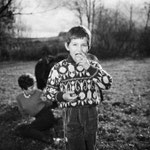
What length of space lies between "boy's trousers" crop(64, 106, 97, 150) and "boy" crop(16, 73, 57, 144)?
5.17 feet

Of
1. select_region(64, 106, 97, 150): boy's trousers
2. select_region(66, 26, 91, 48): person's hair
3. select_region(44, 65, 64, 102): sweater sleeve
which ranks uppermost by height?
select_region(66, 26, 91, 48): person's hair

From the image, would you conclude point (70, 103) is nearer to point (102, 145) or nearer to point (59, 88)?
point (59, 88)

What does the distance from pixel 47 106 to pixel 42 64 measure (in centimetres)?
166

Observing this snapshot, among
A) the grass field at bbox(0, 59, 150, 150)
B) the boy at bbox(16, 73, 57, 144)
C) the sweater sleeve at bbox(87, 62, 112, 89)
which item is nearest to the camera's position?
the sweater sleeve at bbox(87, 62, 112, 89)

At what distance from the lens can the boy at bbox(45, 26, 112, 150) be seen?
1.71m

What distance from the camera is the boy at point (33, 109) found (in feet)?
10.8

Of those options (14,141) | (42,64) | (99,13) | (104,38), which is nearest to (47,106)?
(14,141)

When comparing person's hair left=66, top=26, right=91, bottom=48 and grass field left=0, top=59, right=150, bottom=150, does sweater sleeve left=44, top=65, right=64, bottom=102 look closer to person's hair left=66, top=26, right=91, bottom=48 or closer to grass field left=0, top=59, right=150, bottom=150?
person's hair left=66, top=26, right=91, bottom=48

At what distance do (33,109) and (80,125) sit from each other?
6.08 feet

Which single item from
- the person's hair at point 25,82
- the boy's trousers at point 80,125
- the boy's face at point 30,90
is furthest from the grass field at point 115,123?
the boy's trousers at point 80,125

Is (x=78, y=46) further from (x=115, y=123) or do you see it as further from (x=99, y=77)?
(x=115, y=123)

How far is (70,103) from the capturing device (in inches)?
69.7

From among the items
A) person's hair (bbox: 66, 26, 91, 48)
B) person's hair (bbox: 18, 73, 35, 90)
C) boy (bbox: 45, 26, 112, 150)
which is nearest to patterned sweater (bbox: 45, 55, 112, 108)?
boy (bbox: 45, 26, 112, 150)

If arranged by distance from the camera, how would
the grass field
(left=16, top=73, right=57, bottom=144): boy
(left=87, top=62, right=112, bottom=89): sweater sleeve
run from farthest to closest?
(left=16, top=73, right=57, bottom=144): boy
the grass field
(left=87, top=62, right=112, bottom=89): sweater sleeve
